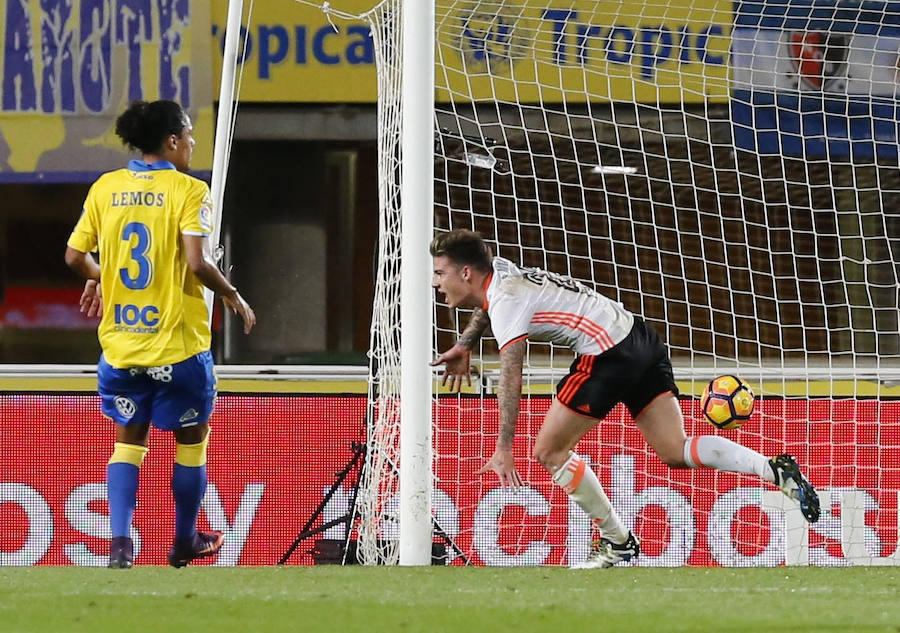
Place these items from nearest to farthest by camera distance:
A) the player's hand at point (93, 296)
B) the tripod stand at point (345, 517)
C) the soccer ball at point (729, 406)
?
the player's hand at point (93, 296) < the soccer ball at point (729, 406) < the tripod stand at point (345, 517)

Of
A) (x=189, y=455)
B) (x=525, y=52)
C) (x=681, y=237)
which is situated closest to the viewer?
(x=189, y=455)

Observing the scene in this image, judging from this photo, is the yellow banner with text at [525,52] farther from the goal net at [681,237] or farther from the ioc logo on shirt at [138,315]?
the ioc logo on shirt at [138,315]

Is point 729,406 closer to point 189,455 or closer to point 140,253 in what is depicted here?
point 189,455

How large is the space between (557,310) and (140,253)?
1.66m

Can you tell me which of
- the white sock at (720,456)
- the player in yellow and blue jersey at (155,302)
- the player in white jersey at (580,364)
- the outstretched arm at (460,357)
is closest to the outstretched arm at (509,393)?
the player in white jersey at (580,364)

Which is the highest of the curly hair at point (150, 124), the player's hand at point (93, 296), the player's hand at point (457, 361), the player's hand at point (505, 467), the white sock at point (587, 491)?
the curly hair at point (150, 124)

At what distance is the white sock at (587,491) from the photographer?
20.1ft

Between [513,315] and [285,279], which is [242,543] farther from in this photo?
[285,279]

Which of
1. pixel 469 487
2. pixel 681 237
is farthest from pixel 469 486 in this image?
pixel 681 237

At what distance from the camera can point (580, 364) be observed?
19.8ft

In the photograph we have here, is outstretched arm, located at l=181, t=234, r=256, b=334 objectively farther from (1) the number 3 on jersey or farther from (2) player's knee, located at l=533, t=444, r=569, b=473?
(2) player's knee, located at l=533, t=444, r=569, b=473

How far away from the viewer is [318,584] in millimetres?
5375

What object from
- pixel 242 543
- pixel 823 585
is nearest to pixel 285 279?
pixel 242 543

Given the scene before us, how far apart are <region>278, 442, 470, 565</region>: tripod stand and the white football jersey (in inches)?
56.7
